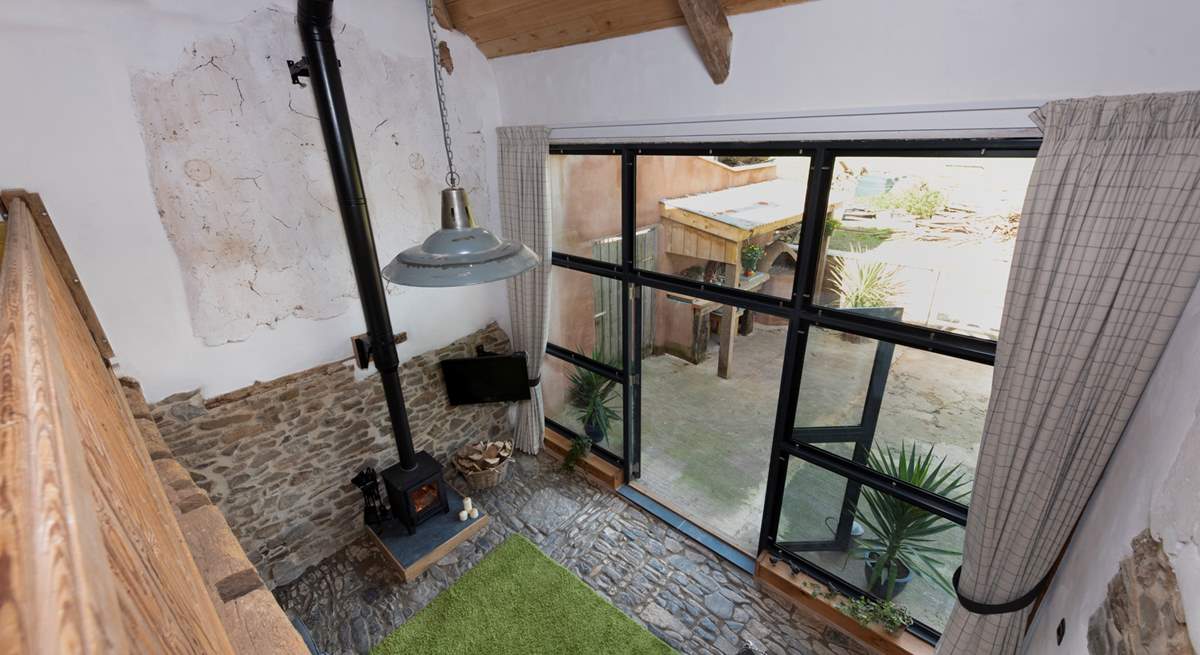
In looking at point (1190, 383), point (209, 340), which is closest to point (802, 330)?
point (1190, 383)

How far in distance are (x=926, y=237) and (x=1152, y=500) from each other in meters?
1.32

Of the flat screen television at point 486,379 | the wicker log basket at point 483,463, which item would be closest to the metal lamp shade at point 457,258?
the flat screen television at point 486,379

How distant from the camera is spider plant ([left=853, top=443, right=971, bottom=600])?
261cm

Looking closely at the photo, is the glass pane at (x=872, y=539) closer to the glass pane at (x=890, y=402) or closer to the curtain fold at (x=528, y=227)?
the glass pane at (x=890, y=402)

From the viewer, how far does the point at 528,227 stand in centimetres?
377

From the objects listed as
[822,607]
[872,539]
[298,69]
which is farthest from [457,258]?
[822,607]

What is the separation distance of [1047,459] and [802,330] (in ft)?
3.70

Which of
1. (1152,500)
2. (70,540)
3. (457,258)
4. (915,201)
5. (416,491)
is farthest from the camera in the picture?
(416,491)

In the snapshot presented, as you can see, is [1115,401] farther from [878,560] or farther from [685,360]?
[685,360]

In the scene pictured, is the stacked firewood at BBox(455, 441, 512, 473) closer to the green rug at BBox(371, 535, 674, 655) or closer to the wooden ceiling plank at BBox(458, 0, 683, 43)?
the green rug at BBox(371, 535, 674, 655)

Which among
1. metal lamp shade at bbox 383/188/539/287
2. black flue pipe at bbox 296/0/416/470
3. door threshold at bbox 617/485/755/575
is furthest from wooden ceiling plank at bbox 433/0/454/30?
door threshold at bbox 617/485/755/575

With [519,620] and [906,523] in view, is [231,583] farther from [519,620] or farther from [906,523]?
[906,523]

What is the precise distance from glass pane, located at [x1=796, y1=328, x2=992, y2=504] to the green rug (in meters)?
1.63

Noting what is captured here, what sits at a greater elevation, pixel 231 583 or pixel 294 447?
pixel 231 583
